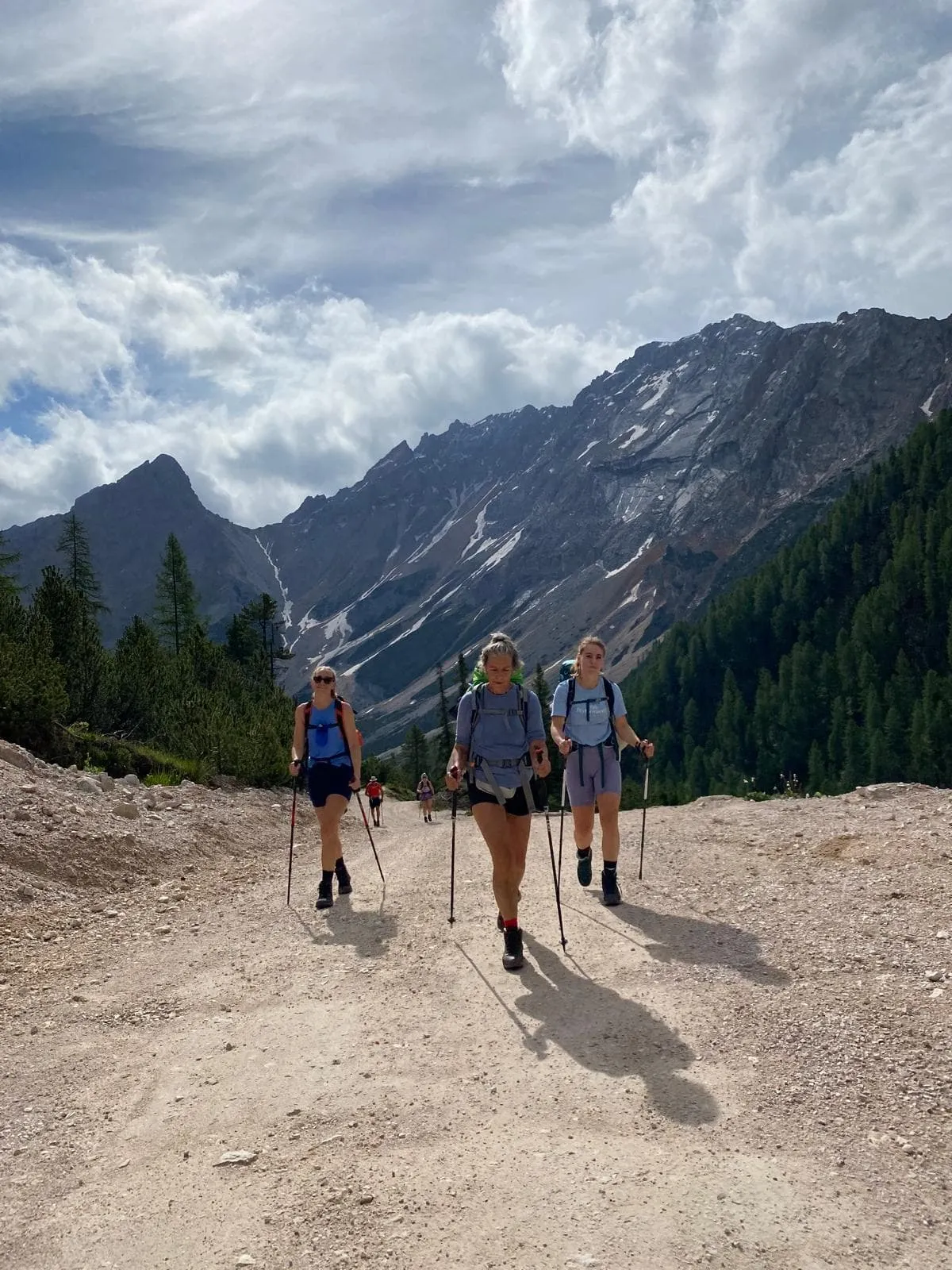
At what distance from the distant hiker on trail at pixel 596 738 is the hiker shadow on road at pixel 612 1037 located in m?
2.56

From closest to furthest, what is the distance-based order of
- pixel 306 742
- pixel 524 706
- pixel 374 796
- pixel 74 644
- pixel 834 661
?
pixel 524 706, pixel 306 742, pixel 74 644, pixel 374 796, pixel 834 661

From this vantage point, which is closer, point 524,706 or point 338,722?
point 524,706

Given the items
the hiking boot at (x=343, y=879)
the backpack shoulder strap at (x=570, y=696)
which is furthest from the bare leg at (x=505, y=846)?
the hiking boot at (x=343, y=879)

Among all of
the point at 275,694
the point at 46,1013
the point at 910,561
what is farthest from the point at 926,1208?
the point at 910,561

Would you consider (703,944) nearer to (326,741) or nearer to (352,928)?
(352,928)

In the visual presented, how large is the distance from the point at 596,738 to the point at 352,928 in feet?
10.8

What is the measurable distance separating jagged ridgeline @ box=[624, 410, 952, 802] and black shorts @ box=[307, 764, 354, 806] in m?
82.5

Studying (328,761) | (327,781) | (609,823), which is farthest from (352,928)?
(609,823)

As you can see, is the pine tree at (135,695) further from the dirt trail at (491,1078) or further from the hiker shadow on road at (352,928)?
the hiker shadow on road at (352,928)

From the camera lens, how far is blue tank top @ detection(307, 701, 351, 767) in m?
10.4

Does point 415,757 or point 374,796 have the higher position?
point 374,796

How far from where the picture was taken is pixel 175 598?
61.9 meters

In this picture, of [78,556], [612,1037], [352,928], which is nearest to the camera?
[612,1037]

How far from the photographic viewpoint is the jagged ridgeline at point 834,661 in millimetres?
98188
